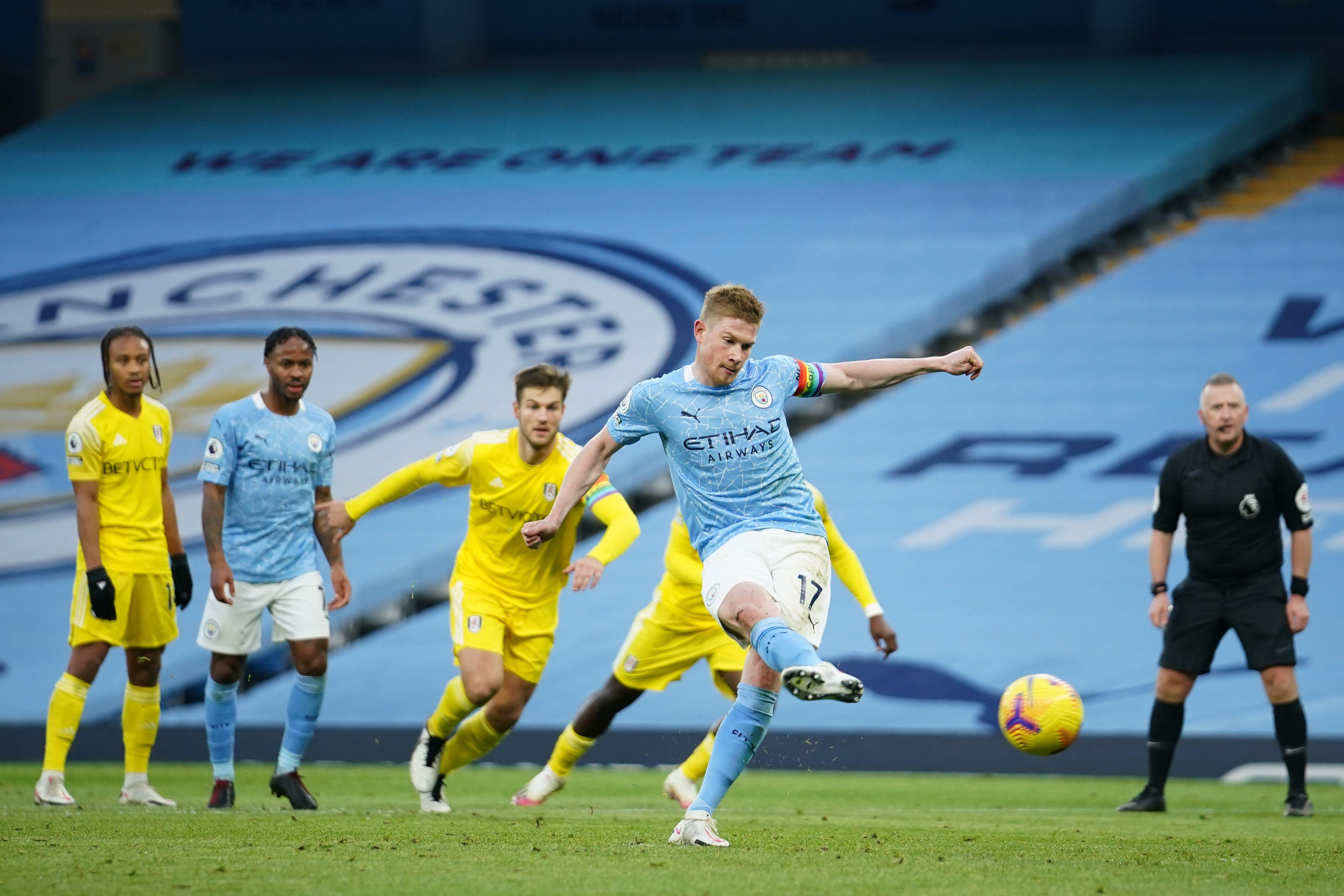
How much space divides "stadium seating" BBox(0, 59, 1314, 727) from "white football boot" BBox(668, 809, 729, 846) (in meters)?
7.18

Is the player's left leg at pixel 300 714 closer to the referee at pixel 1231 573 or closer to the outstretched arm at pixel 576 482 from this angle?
the outstretched arm at pixel 576 482

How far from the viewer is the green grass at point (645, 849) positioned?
470 centimetres

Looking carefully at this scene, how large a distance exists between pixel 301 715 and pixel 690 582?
2008mm

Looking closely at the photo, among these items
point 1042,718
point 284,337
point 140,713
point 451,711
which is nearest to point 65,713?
point 140,713

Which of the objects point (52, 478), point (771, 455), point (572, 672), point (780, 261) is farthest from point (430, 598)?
point (771, 455)

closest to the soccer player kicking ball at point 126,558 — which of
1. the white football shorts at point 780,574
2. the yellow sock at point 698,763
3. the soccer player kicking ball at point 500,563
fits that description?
the soccer player kicking ball at point 500,563

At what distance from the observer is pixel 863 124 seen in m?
19.7

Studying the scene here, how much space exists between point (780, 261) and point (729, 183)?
1.90 meters

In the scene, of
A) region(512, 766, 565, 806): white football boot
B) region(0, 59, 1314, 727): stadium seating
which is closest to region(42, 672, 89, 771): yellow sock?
region(512, 766, 565, 806): white football boot

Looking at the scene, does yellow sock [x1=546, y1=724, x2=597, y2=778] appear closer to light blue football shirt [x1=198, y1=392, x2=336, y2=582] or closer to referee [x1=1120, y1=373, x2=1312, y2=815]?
light blue football shirt [x1=198, y1=392, x2=336, y2=582]

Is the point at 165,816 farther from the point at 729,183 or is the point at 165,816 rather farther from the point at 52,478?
the point at 729,183

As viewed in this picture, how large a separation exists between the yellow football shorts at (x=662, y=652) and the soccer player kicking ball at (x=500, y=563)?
19.3 inches

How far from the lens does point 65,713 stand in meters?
7.67

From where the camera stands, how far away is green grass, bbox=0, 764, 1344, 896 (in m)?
4.70
